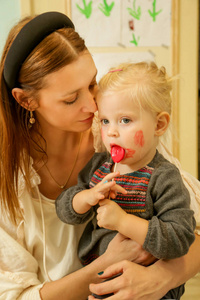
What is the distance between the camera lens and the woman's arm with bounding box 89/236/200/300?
104cm

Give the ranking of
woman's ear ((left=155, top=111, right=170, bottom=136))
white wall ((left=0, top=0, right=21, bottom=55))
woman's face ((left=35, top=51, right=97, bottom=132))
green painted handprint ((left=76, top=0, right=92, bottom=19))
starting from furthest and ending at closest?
1. green painted handprint ((left=76, top=0, right=92, bottom=19))
2. white wall ((left=0, top=0, right=21, bottom=55))
3. woman's face ((left=35, top=51, right=97, bottom=132))
4. woman's ear ((left=155, top=111, right=170, bottom=136))

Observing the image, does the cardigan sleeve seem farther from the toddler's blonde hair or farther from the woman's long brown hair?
the woman's long brown hair

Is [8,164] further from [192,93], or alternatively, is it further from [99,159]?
[192,93]

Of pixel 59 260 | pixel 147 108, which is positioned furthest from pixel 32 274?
pixel 147 108

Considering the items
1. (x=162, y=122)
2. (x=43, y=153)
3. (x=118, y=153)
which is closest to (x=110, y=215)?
(x=118, y=153)

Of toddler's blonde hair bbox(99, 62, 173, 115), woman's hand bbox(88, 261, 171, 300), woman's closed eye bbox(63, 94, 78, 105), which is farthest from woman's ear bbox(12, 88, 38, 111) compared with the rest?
woman's hand bbox(88, 261, 171, 300)

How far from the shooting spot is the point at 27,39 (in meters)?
1.16

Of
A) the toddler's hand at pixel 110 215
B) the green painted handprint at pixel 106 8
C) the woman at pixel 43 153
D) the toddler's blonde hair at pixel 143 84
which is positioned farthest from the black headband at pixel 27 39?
the green painted handprint at pixel 106 8

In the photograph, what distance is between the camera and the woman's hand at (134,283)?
3.42ft

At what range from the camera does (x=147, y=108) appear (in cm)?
102

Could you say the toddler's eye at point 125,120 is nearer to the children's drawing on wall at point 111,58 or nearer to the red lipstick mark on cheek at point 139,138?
the red lipstick mark on cheek at point 139,138

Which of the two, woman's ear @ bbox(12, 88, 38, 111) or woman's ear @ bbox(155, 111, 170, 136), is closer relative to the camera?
woman's ear @ bbox(155, 111, 170, 136)

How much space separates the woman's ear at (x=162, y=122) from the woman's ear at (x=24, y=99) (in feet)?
1.49

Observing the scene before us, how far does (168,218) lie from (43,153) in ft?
2.10
